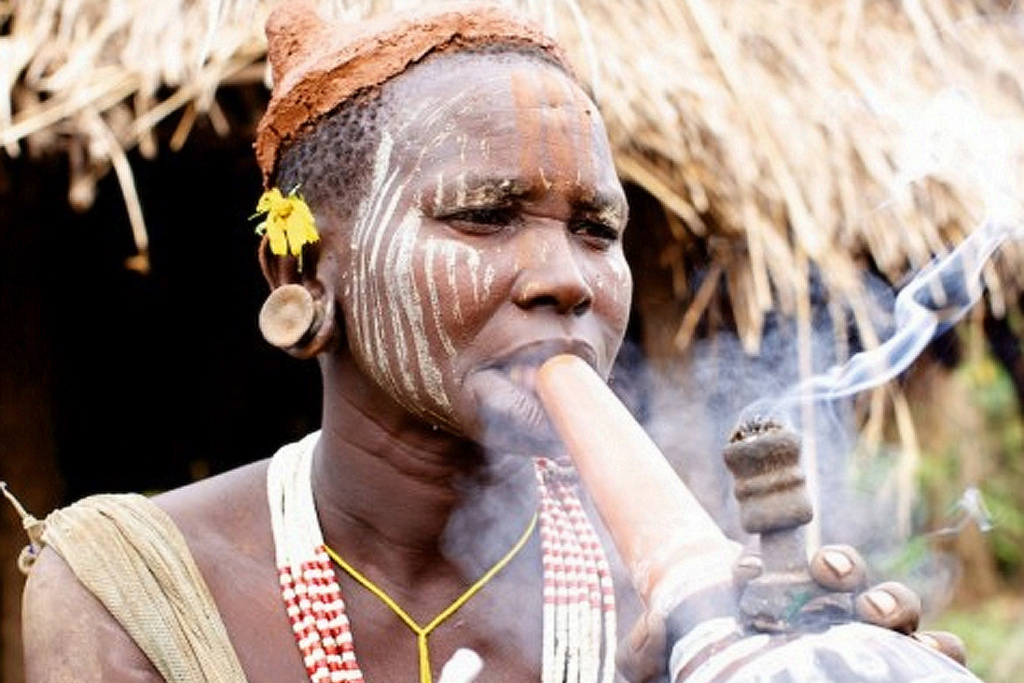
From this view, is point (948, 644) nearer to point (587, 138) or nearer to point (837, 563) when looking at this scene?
point (837, 563)

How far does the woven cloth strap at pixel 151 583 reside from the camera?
2322 millimetres

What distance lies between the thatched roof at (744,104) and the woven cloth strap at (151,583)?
1.41 meters

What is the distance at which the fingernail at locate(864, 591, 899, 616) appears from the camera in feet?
4.71

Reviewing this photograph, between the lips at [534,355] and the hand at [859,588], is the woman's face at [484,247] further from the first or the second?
the hand at [859,588]

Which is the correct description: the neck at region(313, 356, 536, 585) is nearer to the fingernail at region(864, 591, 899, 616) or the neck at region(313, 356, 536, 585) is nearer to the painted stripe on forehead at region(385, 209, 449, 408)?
the painted stripe on forehead at region(385, 209, 449, 408)

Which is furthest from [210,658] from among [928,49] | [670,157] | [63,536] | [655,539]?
[928,49]

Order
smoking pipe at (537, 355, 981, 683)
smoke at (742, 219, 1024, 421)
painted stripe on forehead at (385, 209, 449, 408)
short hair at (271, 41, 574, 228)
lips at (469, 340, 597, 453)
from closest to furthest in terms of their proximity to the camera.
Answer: smoking pipe at (537, 355, 981, 683)
lips at (469, 340, 597, 453)
painted stripe on forehead at (385, 209, 449, 408)
short hair at (271, 41, 574, 228)
smoke at (742, 219, 1024, 421)

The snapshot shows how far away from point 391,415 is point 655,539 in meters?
0.88

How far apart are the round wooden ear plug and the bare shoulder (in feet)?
1.44

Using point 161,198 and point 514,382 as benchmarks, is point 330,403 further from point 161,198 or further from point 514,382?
point 161,198

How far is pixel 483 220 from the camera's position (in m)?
2.23

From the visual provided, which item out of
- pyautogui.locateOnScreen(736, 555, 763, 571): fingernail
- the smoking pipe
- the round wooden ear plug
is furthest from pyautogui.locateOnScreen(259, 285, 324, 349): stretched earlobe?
pyautogui.locateOnScreen(736, 555, 763, 571): fingernail

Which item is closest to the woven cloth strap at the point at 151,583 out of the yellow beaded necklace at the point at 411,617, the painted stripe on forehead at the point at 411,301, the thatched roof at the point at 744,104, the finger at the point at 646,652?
the yellow beaded necklace at the point at 411,617

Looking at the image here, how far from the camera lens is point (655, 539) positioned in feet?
5.12
